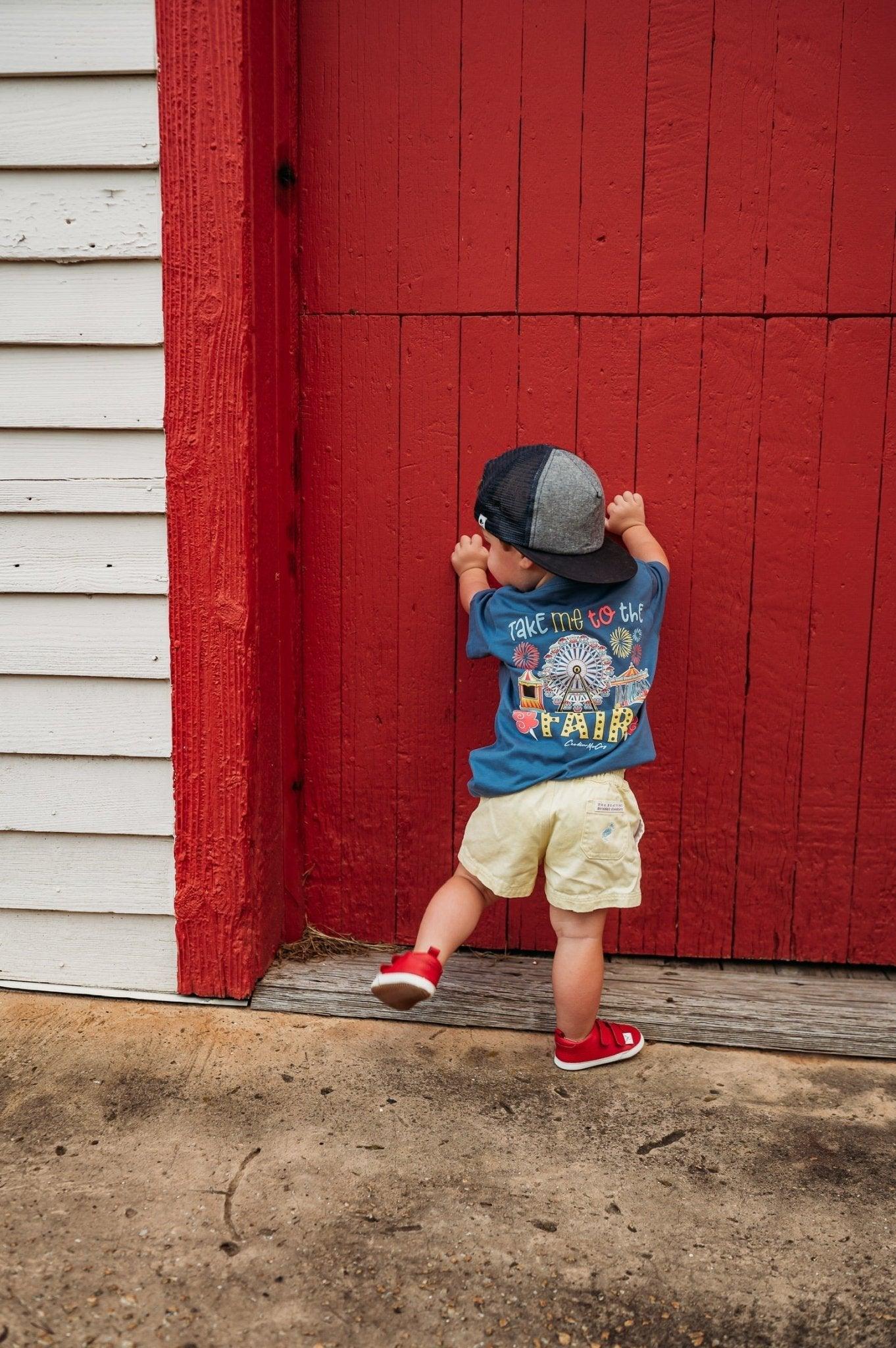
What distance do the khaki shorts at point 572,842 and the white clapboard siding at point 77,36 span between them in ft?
6.04

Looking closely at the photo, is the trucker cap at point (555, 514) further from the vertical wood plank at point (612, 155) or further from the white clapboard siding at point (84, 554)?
the white clapboard siding at point (84, 554)

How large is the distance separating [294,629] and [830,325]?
1.52 m

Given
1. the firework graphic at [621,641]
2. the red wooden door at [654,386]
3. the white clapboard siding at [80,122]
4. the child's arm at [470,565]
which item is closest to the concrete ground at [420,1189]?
the red wooden door at [654,386]

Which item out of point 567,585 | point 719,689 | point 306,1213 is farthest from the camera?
point 719,689

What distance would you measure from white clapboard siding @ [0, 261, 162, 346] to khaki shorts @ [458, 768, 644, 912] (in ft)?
4.45

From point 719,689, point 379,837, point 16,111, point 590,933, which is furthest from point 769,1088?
point 16,111

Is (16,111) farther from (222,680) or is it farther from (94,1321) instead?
(94,1321)

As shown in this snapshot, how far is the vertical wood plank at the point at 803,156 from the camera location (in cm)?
257

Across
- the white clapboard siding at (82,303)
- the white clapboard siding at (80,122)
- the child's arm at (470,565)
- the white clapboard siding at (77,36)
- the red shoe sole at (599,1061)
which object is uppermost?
the white clapboard siding at (77,36)

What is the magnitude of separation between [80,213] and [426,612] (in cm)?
122

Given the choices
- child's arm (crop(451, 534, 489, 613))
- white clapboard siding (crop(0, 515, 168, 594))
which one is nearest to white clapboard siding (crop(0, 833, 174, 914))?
white clapboard siding (crop(0, 515, 168, 594))

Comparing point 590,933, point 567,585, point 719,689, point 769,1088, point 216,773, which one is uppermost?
point 567,585

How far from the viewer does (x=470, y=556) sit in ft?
8.85

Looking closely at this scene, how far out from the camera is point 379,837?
2971 millimetres
